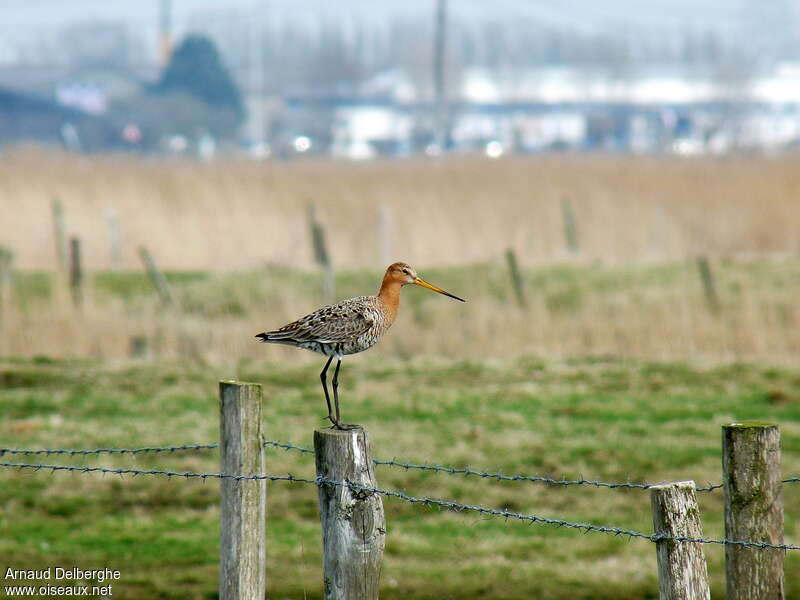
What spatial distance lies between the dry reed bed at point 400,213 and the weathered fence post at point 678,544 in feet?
60.1

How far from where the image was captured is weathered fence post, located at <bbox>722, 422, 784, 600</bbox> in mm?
4074

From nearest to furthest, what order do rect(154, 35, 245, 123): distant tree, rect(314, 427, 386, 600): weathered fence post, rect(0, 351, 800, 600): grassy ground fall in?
1. rect(314, 427, 386, 600): weathered fence post
2. rect(0, 351, 800, 600): grassy ground
3. rect(154, 35, 245, 123): distant tree

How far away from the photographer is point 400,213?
26.2 meters

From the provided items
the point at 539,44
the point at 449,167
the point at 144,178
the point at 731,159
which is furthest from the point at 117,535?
the point at 539,44

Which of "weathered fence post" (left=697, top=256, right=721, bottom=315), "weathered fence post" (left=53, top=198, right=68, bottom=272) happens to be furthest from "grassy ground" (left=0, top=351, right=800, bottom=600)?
"weathered fence post" (left=53, top=198, right=68, bottom=272)

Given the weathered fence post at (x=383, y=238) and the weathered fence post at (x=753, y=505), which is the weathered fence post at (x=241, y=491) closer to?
the weathered fence post at (x=753, y=505)

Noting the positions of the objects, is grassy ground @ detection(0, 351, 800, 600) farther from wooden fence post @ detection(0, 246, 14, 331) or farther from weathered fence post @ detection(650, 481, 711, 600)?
weathered fence post @ detection(650, 481, 711, 600)

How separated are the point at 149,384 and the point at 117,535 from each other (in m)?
5.48

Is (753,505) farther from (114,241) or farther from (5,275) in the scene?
(114,241)

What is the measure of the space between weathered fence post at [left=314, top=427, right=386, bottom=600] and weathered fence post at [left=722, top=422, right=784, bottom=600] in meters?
1.21

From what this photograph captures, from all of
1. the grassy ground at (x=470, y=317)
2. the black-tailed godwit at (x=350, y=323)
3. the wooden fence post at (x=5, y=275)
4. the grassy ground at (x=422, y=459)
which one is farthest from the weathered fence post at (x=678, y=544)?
the wooden fence post at (x=5, y=275)

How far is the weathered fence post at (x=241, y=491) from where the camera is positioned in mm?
4367

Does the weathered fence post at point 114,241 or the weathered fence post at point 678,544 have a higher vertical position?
the weathered fence post at point 114,241

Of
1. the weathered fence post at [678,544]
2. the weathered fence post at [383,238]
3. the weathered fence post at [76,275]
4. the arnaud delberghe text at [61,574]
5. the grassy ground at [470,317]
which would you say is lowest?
the arnaud delberghe text at [61,574]
